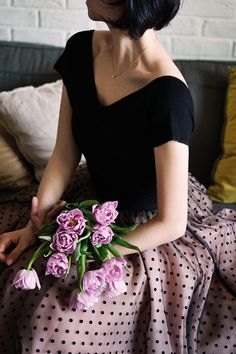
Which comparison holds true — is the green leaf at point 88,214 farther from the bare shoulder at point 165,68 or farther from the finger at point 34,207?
the bare shoulder at point 165,68

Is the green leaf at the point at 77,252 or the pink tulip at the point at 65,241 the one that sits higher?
the pink tulip at the point at 65,241

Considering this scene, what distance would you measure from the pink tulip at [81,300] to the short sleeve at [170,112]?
366 mm

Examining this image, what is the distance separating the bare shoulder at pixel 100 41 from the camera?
4.58 ft

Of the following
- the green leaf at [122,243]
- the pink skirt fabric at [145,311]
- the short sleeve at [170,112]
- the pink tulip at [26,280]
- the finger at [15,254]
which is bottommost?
the pink skirt fabric at [145,311]

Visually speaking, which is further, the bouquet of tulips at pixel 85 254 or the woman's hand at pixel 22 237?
the woman's hand at pixel 22 237

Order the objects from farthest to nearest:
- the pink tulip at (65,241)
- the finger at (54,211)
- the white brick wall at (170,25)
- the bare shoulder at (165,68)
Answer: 1. the white brick wall at (170,25)
2. the finger at (54,211)
3. the bare shoulder at (165,68)
4. the pink tulip at (65,241)

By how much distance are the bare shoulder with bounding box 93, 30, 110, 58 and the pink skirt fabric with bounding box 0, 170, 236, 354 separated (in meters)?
0.46

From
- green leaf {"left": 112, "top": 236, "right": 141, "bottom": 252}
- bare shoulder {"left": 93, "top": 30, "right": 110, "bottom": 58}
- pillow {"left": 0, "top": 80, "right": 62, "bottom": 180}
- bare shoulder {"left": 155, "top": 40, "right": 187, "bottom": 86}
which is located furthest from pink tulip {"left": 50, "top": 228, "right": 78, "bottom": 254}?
pillow {"left": 0, "top": 80, "right": 62, "bottom": 180}

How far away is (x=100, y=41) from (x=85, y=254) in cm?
63

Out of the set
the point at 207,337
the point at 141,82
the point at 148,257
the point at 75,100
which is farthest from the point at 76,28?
the point at 207,337

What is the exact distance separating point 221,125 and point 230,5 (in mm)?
499

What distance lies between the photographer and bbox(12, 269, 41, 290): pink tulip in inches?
43.6

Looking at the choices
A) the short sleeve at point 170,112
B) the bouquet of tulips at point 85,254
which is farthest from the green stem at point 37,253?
the short sleeve at point 170,112

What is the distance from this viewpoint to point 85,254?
43.6 inches
